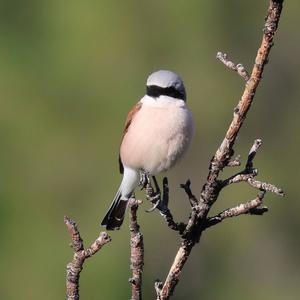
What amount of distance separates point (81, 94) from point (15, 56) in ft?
2.94

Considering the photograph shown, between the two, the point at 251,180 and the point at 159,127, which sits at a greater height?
A: the point at 159,127

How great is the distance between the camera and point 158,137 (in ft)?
9.61

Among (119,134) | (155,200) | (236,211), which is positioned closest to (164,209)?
(155,200)

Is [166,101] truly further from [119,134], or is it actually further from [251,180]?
[119,134]

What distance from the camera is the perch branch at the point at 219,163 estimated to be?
161 cm

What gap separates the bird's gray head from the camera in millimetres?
2854

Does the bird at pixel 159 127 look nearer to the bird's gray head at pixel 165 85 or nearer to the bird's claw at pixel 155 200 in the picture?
the bird's gray head at pixel 165 85

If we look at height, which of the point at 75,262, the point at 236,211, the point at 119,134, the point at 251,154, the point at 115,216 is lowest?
the point at 75,262

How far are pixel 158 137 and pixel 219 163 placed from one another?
3.79 ft

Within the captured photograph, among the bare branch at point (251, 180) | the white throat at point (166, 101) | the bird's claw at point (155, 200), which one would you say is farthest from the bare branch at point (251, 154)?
the white throat at point (166, 101)

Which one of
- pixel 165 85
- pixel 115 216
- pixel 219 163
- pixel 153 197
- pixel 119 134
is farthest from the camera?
pixel 119 134

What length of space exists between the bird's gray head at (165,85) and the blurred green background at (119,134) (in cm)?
416

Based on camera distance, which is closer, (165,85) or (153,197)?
(153,197)

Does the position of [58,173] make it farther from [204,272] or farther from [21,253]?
[204,272]
